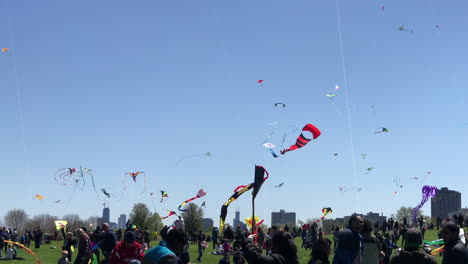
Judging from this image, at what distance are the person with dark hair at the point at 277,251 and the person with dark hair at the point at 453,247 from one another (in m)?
1.87

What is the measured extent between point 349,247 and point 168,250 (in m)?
3.70

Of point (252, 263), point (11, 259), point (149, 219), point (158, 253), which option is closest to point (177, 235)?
point (158, 253)

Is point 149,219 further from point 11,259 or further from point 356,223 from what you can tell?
point 356,223

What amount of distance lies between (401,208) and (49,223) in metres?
81.7

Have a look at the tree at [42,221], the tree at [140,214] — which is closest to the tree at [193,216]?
the tree at [140,214]

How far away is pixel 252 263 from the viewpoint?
5719 mm

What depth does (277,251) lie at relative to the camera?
5.97 metres

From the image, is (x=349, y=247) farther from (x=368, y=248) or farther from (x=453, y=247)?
(x=453, y=247)

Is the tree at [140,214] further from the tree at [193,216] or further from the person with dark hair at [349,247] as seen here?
the person with dark hair at [349,247]

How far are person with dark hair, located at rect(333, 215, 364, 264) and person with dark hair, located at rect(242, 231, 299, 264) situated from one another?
255 centimetres

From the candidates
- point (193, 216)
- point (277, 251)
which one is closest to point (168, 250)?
point (277, 251)

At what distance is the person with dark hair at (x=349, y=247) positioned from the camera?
8344 millimetres

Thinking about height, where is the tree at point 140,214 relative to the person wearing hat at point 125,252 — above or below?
above

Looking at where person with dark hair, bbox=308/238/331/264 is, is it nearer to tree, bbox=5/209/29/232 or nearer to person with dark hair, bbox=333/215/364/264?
person with dark hair, bbox=333/215/364/264
